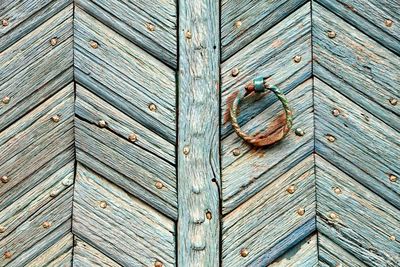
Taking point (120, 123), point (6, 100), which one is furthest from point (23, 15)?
point (120, 123)

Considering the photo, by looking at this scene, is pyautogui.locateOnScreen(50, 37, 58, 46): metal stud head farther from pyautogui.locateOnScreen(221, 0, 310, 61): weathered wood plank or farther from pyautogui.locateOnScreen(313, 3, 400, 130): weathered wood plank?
pyautogui.locateOnScreen(313, 3, 400, 130): weathered wood plank

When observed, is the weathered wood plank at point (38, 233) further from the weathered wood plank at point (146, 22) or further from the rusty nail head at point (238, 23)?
the rusty nail head at point (238, 23)

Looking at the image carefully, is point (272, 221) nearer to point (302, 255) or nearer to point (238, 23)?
point (302, 255)

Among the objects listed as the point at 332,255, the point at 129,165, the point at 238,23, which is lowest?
the point at 332,255

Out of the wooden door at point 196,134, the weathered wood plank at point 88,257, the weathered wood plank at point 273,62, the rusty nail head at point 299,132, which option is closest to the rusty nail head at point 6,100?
the wooden door at point 196,134

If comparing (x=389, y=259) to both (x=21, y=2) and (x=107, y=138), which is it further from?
(x=21, y=2)

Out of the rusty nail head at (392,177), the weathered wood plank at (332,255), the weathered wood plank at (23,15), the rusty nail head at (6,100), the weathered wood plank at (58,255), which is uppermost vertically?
the weathered wood plank at (23,15)
